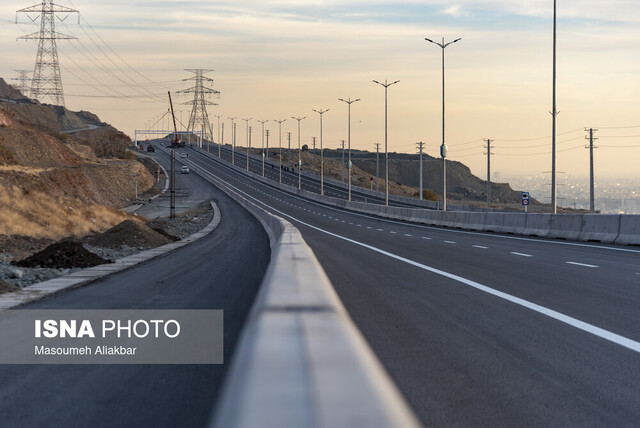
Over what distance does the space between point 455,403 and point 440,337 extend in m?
2.67

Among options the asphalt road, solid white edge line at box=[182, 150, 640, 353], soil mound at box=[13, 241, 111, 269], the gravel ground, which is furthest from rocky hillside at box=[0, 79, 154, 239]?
solid white edge line at box=[182, 150, 640, 353]

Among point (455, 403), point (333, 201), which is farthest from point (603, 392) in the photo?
point (333, 201)

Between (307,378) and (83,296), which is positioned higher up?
(307,378)

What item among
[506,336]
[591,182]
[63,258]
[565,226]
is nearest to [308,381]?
[506,336]

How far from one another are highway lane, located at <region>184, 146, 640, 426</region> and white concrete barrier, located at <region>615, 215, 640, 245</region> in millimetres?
8618

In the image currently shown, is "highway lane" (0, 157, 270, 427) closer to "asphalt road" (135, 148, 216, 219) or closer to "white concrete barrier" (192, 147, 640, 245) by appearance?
"white concrete barrier" (192, 147, 640, 245)

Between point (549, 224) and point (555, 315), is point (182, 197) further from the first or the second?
point (555, 315)

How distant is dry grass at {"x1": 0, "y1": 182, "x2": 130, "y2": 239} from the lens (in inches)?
1236

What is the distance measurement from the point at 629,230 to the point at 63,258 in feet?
61.6

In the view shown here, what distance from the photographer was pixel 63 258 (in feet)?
64.4

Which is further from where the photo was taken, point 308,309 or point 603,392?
point 603,392

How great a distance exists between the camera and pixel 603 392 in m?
5.81

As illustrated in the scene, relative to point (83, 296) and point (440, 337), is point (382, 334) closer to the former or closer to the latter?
point (440, 337)

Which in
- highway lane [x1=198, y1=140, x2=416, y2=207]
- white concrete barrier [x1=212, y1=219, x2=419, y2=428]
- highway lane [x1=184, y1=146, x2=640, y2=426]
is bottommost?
highway lane [x1=184, y1=146, x2=640, y2=426]
